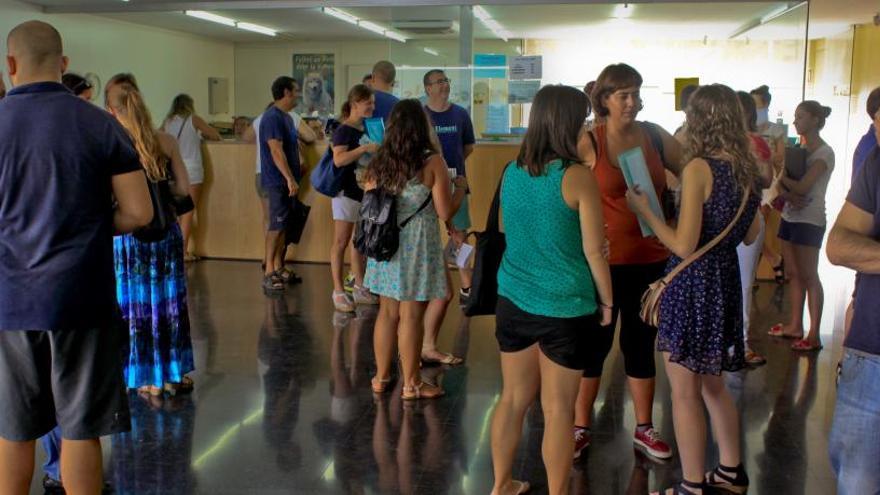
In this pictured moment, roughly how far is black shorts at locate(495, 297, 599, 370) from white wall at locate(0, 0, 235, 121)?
9.57m

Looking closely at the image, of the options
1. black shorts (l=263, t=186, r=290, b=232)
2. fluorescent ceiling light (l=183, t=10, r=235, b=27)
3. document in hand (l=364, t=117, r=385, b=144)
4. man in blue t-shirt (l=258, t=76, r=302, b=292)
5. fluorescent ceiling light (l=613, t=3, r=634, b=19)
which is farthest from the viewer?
fluorescent ceiling light (l=183, t=10, r=235, b=27)

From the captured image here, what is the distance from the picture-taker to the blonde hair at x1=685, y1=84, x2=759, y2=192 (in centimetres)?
292

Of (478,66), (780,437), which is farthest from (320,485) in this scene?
(478,66)

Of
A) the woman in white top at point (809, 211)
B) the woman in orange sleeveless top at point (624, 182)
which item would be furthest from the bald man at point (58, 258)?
the woman in white top at point (809, 211)

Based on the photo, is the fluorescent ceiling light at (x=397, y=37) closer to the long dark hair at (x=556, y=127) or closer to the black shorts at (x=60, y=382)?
the long dark hair at (x=556, y=127)

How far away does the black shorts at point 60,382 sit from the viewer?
2525 mm

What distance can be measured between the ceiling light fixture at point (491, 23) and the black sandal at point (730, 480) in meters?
6.17

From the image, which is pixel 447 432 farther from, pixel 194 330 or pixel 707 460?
pixel 194 330

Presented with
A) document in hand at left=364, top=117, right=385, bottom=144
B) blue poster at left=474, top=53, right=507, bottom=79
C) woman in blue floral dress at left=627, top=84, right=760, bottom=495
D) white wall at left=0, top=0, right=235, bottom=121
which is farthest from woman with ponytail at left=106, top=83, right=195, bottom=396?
white wall at left=0, top=0, right=235, bottom=121

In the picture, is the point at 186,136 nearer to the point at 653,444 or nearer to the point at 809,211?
the point at 809,211

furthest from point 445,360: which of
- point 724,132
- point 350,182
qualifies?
point 724,132

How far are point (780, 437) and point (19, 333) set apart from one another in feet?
10.2

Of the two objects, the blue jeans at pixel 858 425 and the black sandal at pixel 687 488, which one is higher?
the blue jeans at pixel 858 425

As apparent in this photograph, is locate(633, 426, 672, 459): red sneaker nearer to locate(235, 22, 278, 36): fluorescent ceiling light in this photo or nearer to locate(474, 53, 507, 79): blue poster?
locate(474, 53, 507, 79): blue poster
